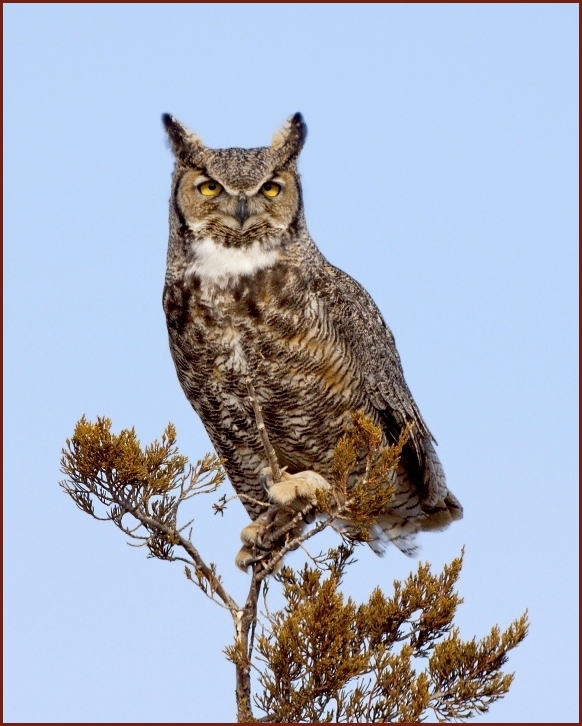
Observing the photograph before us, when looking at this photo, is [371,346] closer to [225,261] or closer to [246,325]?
[246,325]

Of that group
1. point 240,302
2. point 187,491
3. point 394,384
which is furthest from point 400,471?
point 187,491

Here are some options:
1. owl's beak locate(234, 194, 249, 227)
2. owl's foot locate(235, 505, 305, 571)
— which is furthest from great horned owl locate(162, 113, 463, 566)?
owl's foot locate(235, 505, 305, 571)

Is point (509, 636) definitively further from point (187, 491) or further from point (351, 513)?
point (187, 491)

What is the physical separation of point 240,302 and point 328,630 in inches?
57.0

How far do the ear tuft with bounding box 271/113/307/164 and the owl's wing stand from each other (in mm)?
514

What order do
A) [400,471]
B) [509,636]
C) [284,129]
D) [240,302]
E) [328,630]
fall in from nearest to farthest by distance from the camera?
[328,630], [509,636], [240,302], [284,129], [400,471]

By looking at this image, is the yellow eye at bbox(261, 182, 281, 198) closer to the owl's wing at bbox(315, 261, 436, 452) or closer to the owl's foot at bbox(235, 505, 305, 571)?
the owl's wing at bbox(315, 261, 436, 452)

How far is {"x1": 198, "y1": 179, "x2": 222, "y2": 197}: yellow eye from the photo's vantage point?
443cm

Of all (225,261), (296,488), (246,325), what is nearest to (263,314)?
(246,325)

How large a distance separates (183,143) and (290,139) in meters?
0.47

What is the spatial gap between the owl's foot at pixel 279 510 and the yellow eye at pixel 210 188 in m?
1.19

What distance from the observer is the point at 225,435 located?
189 inches

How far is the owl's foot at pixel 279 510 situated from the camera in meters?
4.28

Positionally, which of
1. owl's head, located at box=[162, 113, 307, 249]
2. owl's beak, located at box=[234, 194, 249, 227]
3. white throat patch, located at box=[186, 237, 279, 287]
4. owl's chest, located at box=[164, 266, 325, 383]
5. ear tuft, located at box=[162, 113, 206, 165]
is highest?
ear tuft, located at box=[162, 113, 206, 165]
